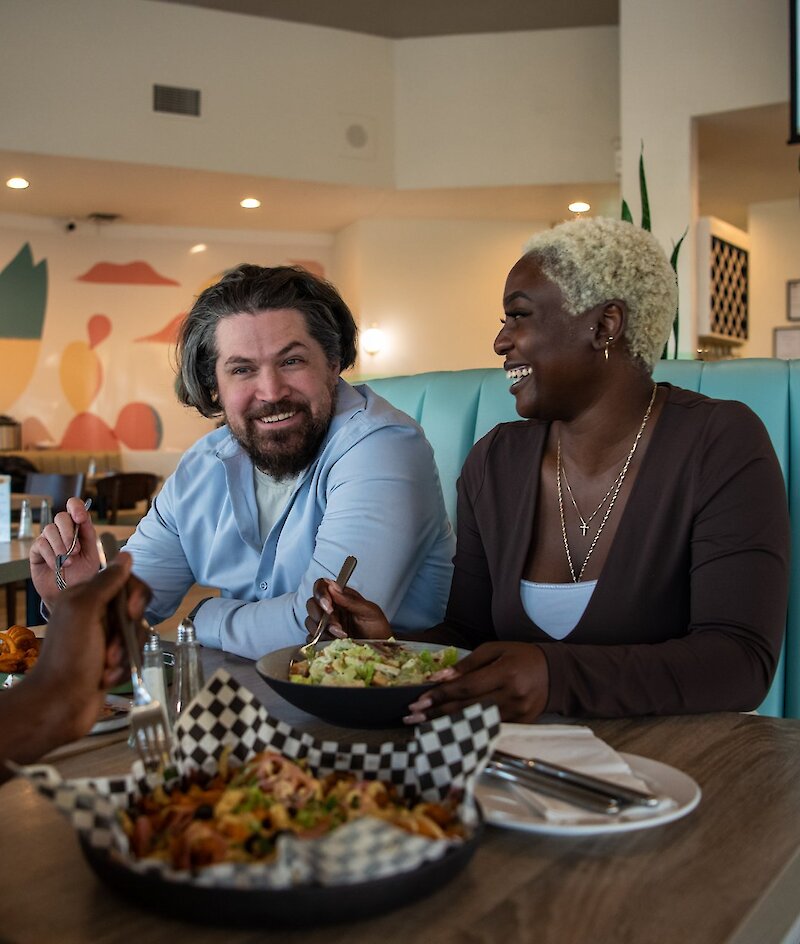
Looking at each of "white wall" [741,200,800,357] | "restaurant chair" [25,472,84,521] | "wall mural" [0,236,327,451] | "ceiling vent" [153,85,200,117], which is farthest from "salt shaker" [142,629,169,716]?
"wall mural" [0,236,327,451]

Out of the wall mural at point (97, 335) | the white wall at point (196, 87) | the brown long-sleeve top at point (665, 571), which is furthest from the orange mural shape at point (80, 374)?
the brown long-sleeve top at point (665, 571)

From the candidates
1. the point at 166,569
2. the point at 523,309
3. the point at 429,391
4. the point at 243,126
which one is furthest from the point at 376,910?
the point at 243,126

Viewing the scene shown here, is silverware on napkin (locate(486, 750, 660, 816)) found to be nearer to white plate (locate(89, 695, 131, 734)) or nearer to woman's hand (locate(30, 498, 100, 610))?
white plate (locate(89, 695, 131, 734))

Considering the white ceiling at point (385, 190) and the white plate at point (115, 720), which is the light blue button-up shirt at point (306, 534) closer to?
the white plate at point (115, 720)

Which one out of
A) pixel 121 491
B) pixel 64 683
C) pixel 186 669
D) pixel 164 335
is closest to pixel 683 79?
pixel 121 491

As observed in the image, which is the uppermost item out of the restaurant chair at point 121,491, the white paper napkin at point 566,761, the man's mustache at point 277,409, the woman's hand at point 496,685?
the man's mustache at point 277,409

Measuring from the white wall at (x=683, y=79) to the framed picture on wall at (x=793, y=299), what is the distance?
2.54 metres

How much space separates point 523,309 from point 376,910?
3.72 ft

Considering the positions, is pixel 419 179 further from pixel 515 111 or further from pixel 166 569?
pixel 166 569

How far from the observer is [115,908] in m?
0.68

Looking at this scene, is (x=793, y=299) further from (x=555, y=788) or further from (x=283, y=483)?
(x=555, y=788)

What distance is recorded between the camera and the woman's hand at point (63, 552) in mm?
1672

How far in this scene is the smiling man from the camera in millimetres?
1719

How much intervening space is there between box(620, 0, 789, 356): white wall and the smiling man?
5.06 m
